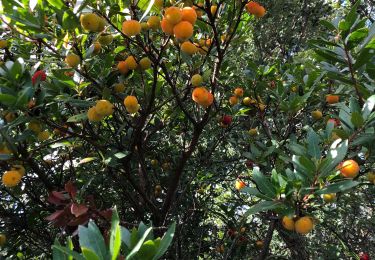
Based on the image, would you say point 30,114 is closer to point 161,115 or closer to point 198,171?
point 161,115

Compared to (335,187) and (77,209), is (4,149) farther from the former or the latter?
(335,187)

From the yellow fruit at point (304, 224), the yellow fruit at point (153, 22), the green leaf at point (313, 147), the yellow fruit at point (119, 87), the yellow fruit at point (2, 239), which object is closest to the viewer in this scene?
the yellow fruit at point (304, 224)

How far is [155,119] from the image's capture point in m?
3.03

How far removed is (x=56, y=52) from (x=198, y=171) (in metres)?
1.59

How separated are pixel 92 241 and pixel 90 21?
99 cm

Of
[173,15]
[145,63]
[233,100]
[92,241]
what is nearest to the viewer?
[92,241]

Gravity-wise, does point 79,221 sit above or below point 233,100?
below

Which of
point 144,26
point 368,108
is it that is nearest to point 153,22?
point 144,26

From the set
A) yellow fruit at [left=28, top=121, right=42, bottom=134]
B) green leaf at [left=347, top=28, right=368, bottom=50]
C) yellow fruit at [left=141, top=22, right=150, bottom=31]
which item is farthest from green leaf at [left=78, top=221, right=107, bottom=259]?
green leaf at [left=347, top=28, right=368, bottom=50]

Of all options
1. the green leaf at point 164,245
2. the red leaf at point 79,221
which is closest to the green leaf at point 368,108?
the green leaf at point 164,245

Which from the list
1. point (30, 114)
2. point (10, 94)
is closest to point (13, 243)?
point (30, 114)

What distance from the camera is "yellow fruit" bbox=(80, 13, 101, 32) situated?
1775 mm

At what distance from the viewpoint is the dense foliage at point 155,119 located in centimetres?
159

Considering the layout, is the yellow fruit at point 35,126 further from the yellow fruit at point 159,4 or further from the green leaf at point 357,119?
the green leaf at point 357,119
